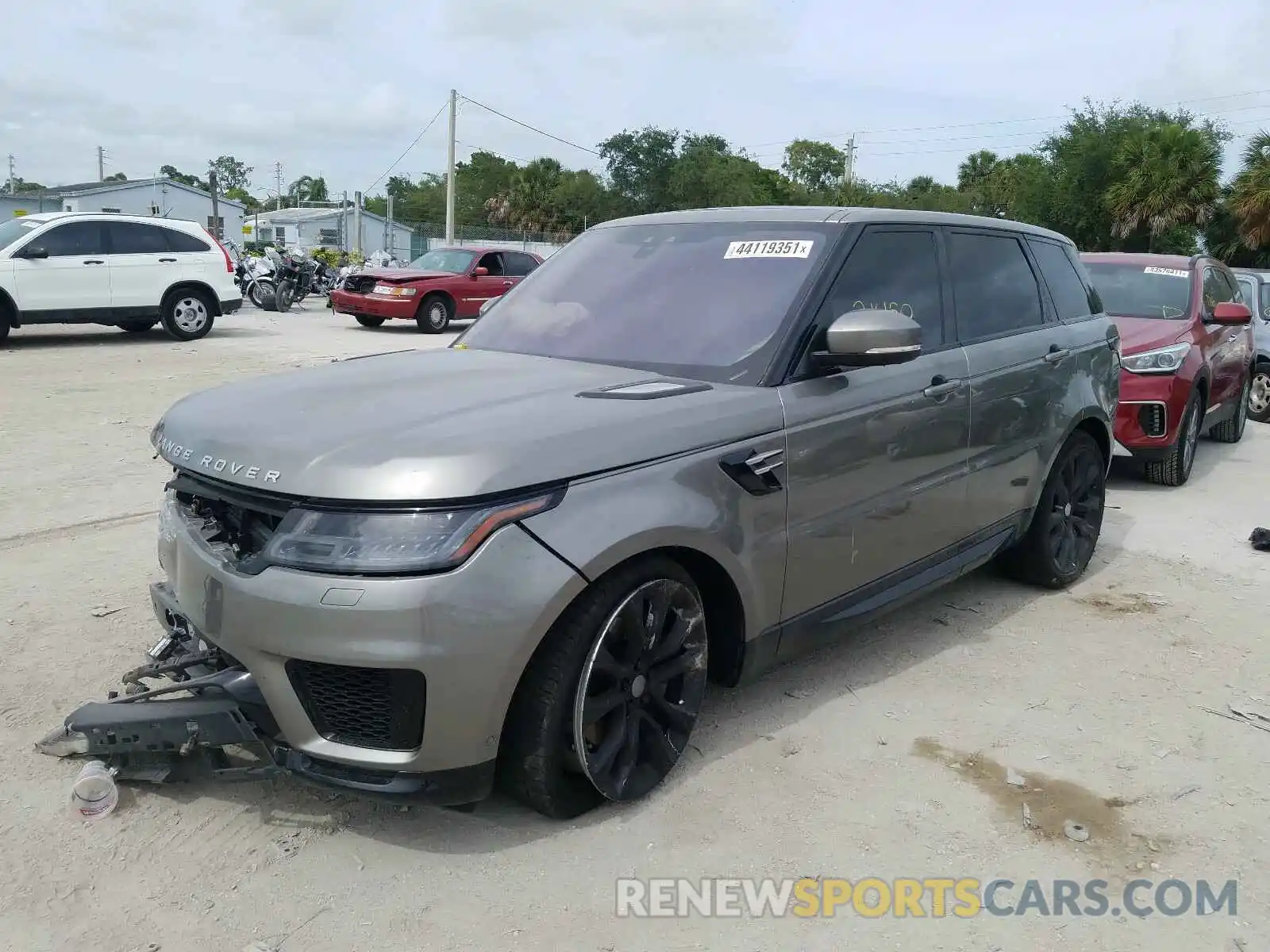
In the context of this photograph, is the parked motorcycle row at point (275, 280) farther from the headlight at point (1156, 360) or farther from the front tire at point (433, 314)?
the headlight at point (1156, 360)

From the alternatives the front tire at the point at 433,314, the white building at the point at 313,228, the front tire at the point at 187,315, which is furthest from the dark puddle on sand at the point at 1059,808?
the white building at the point at 313,228

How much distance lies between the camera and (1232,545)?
20.3 feet

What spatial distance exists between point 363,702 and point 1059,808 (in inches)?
82.9

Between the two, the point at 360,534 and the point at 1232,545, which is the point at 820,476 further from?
the point at 1232,545

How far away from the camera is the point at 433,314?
59.6ft

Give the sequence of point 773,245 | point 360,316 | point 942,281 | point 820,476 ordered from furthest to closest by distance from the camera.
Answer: point 360,316 → point 942,281 → point 773,245 → point 820,476

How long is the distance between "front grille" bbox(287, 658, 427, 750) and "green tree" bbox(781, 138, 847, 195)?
282 feet

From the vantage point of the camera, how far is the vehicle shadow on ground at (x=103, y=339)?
14.0 m

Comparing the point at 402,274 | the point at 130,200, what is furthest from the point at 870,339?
the point at 130,200

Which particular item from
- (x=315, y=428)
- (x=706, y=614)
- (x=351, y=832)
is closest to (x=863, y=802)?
(x=706, y=614)

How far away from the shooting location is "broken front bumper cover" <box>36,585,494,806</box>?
2631mm

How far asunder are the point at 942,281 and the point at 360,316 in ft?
50.3

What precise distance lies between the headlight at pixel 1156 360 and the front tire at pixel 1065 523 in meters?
2.35

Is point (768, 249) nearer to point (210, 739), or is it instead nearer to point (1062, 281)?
point (1062, 281)
